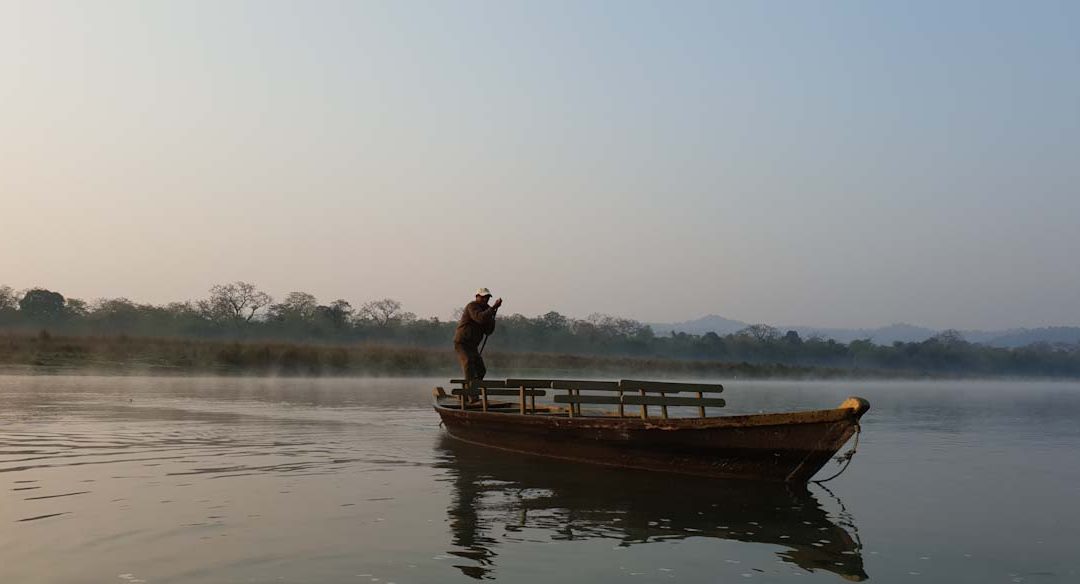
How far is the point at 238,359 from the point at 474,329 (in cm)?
4131

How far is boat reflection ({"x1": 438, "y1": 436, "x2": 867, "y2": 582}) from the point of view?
9.80 metres

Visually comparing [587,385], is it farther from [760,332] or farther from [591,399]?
[760,332]

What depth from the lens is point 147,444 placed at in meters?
18.2

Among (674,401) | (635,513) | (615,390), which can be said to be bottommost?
(635,513)

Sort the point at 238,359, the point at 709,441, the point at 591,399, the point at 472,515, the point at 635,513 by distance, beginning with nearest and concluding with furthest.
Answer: the point at 472,515, the point at 635,513, the point at 709,441, the point at 591,399, the point at 238,359

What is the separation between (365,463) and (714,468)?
6110 millimetres

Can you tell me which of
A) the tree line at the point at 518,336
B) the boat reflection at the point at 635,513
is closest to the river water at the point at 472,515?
the boat reflection at the point at 635,513

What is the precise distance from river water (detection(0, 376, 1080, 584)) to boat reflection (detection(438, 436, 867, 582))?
49 millimetres

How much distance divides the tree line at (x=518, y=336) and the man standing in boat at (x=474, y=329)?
65.5 meters

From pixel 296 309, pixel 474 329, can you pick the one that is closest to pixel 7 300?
pixel 296 309

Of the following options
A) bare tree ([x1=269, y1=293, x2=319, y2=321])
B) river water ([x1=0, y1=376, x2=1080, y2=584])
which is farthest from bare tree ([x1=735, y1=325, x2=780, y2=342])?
river water ([x1=0, y1=376, x2=1080, y2=584])

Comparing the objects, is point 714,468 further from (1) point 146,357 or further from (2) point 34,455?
(1) point 146,357

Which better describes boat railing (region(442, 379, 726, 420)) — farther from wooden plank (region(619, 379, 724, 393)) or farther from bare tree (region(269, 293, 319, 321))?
bare tree (region(269, 293, 319, 321))

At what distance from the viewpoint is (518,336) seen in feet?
347
